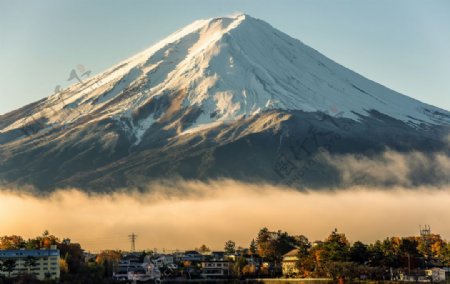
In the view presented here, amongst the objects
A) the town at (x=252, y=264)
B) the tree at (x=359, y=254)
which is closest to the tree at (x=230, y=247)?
the town at (x=252, y=264)

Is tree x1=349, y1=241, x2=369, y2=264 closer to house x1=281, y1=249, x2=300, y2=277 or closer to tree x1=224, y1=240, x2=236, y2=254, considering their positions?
house x1=281, y1=249, x2=300, y2=277

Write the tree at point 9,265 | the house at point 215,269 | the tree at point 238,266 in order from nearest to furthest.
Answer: the tree at point 9,265 < the tree at point 238,266 < the house at point 215,269

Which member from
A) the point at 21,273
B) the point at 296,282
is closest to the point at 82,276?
the point at 21,273

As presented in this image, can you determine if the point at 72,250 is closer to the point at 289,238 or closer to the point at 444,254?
the point at 289,238

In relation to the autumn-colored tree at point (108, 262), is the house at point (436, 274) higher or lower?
lower

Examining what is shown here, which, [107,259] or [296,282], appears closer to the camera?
[296,282]

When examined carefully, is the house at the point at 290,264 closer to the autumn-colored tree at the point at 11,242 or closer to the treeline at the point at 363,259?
the treeline at the point at 363,259

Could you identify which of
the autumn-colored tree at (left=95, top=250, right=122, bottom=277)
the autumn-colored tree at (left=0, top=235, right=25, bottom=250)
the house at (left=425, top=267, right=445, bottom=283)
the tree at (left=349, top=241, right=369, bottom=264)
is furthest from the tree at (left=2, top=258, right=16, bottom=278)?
the house at (left=425, top=267, right=445, bottom=283)

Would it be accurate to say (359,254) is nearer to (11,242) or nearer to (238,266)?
(238,266)

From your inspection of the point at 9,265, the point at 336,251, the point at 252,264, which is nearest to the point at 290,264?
the point at 252,264
